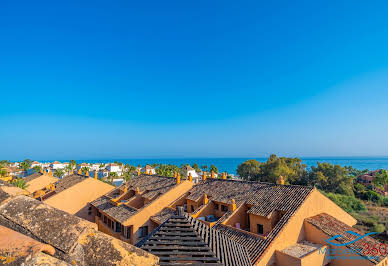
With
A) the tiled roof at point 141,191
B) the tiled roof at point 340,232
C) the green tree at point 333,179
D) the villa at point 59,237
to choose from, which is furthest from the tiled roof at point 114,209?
the green tree at point 333,179

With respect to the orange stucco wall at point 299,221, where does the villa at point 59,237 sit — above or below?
above

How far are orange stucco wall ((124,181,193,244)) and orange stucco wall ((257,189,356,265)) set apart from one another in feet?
43.4

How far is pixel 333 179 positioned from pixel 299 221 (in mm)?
53879

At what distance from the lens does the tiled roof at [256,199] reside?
1694 centimetres

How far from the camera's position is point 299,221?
18.4m

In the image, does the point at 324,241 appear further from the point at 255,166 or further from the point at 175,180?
the point at 255,166

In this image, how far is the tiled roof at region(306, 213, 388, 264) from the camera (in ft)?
52.1

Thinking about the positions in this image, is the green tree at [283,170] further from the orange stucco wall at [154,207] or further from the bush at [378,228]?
the orange stucco wall at [154,207]

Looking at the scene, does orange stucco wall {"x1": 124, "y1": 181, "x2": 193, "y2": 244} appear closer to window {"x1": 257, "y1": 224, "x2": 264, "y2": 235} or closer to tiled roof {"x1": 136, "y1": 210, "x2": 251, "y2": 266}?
window {"x1": 257, "y1": 224, "x2": 264, "y2": 235}

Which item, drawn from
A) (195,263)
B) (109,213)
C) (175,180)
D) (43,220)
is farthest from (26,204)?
(175,180)

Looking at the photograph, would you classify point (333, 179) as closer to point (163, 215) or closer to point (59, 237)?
point (163, 215)

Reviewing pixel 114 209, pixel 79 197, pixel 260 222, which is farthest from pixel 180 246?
pixel 79 197

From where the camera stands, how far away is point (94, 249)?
3270 mm

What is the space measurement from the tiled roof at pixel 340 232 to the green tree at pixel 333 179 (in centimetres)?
4790
